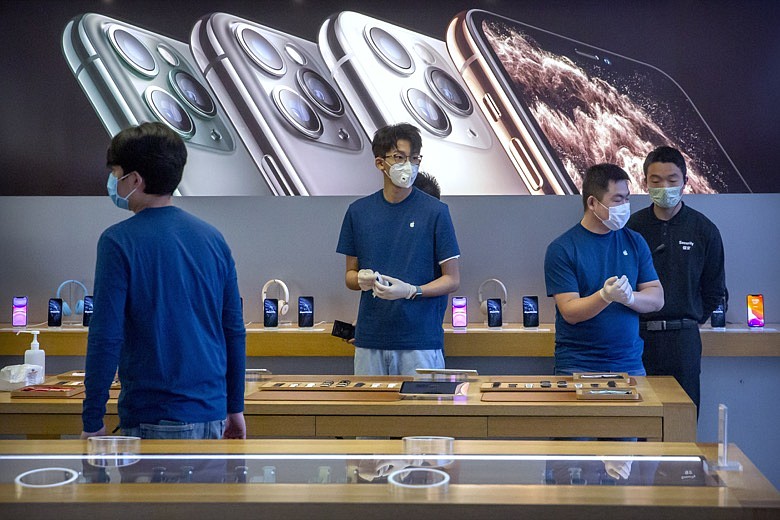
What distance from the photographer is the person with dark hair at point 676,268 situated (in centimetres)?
371

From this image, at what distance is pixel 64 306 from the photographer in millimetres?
4840

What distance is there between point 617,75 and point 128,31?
2665 millimetres

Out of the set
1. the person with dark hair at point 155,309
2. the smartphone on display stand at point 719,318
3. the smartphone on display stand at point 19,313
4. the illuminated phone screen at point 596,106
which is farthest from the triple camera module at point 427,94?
the person with dark hair at point 155,309

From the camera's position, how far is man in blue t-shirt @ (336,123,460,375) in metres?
3.44

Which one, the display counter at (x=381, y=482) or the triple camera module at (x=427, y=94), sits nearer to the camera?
the display counter at (x=381, y=482)

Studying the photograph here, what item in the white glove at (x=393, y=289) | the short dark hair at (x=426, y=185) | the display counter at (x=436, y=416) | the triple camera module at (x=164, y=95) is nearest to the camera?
the display counter at (x=436, y=416)

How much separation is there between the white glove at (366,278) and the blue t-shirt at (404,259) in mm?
74

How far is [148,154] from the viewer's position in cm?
223

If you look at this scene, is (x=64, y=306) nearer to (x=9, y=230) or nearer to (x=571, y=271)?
(x=9, y=230)

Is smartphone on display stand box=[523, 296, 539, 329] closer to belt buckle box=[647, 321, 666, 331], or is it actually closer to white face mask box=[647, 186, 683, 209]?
belt buckle box=[647, 321, 666, 331]

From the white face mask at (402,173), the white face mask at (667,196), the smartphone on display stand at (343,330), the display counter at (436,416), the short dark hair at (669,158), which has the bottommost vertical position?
the display counter at (436,416)

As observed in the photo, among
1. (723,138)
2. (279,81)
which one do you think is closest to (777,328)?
(723,138)

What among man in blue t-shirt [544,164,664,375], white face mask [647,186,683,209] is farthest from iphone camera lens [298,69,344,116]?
man in blue t-shirt [544,164,664,375]

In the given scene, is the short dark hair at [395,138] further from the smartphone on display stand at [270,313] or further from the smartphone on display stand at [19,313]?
the smartphone on display stand at [19,313]
